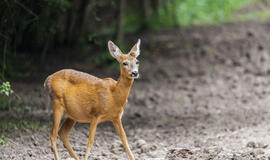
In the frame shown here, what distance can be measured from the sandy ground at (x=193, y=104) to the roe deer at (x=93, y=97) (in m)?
1.05

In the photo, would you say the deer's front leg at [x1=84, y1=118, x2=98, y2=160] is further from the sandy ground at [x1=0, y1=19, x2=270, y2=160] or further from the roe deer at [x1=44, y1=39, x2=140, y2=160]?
the sandy ground at [x1=0, y1=19, x2=270, y2=160]

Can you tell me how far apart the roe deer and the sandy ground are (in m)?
1.05

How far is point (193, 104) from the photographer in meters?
11.4

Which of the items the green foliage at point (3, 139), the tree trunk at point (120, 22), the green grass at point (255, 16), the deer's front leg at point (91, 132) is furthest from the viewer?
the green grass at point (255, 16)

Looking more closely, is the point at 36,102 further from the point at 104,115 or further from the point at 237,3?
the point at 237,3

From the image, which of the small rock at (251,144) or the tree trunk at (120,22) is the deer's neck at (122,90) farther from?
the tree trunk at (120,22)

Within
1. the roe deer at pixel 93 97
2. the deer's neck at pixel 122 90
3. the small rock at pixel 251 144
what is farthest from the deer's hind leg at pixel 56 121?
the small rock at pixel 251 144

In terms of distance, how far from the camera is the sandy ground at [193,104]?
7.27 metres

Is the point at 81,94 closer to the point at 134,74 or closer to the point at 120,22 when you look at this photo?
the point at 134,74

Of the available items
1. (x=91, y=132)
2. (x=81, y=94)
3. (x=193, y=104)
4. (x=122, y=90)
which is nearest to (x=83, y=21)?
(x=193, y=104)

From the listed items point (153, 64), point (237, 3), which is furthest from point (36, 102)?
point (237, 3)

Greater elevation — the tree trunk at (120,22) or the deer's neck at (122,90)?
the tree trunk at (120,22)

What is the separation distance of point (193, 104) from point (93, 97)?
18.6ft

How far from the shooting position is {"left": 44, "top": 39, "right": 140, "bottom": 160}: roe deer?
5.98 metres
